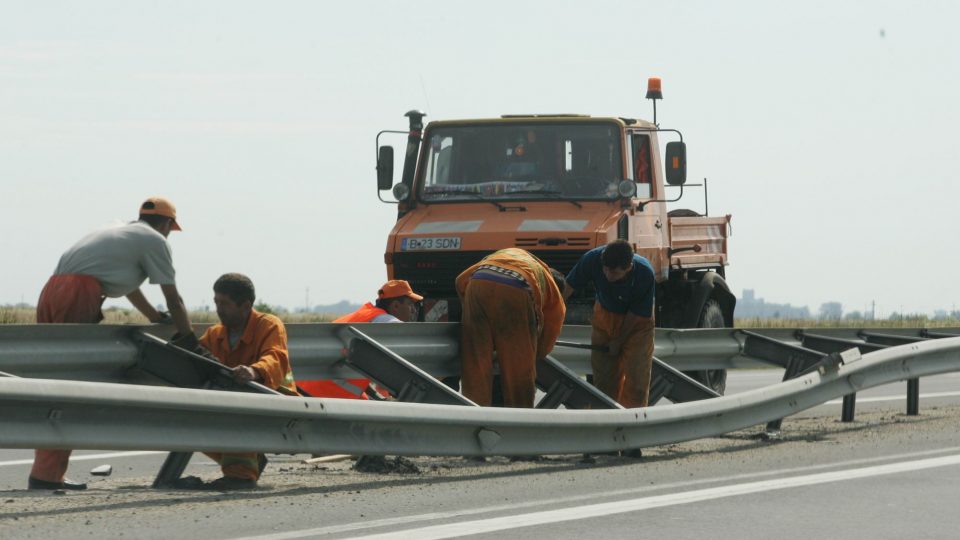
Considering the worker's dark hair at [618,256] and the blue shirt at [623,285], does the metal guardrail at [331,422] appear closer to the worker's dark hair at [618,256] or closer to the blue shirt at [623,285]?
the blue shirt at [623,285]

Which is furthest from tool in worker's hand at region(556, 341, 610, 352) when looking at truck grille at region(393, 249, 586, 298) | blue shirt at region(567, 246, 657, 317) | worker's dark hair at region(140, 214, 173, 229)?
worker's dark hair at region(140, 214, 173, 229)

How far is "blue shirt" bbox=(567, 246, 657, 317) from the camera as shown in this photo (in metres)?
10.8

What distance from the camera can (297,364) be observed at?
29.7ft

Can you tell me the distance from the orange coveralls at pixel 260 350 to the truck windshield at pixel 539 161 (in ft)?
20.6

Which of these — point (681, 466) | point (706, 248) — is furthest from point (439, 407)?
point (706, 248)

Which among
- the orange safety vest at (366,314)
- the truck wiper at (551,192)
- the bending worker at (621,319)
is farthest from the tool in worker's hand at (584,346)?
the truck wiper at (551,192)

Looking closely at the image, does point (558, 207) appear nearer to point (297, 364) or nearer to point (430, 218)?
point (430, 218)

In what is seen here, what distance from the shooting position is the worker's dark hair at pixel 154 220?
888 cm

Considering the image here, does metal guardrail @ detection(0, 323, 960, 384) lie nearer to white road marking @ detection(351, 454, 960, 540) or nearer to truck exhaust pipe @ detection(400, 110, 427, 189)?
white road marking @ detection(351, 454, 960, 540)

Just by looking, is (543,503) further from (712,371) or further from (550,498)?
(712,371)

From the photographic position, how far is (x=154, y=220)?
8.89 m

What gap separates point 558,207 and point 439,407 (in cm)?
643

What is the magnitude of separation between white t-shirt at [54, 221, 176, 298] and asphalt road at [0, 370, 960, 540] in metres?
1.11

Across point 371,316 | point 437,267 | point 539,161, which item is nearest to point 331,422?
point 371,316
